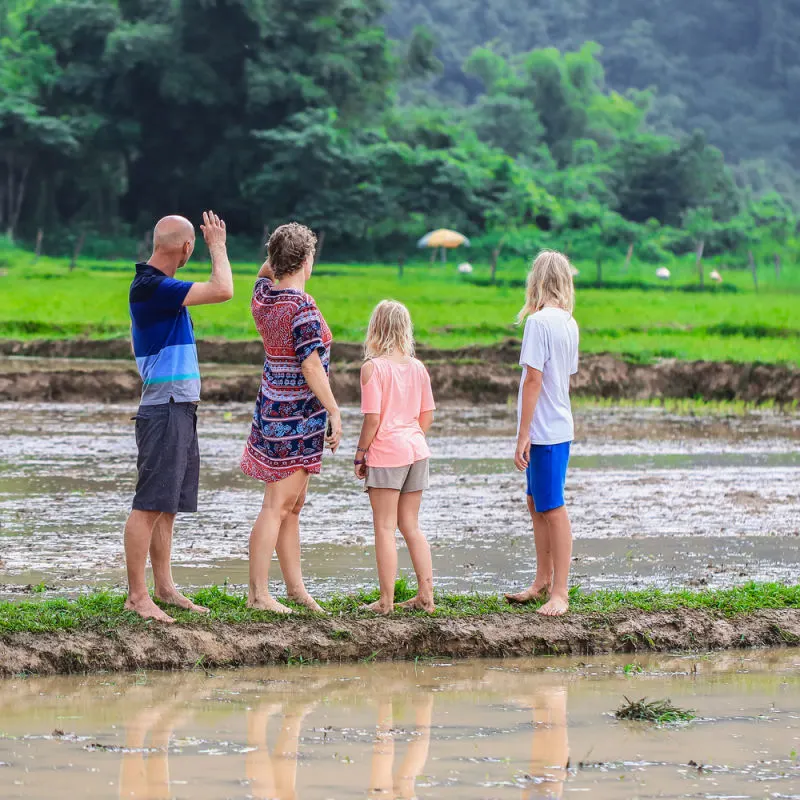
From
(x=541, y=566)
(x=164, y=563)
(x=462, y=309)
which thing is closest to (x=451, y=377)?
(x=462, y=309)

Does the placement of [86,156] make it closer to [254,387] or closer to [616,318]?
[616,318]

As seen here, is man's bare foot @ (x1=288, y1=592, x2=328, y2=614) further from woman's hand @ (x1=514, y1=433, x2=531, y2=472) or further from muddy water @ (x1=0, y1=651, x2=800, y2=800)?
woman's hand @ (x1=514, y1=433, x2=531, y2=472)

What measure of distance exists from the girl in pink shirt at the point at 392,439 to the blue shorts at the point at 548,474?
0.54 meters

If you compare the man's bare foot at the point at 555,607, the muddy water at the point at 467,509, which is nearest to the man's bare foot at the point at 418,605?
the man's bare foot at the point at 555,607

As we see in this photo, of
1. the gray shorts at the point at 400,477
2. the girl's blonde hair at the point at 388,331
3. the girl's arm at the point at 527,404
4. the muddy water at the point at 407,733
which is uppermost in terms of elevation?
the girl's blonde hair at the point at 388,331

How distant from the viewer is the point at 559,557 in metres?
7.03

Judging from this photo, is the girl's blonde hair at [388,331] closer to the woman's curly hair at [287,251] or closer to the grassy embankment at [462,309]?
the woman's curly hair at [287,251]

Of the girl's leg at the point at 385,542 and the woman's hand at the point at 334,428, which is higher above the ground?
the woman's hand at the point at 334,428

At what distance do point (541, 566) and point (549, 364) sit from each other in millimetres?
1026

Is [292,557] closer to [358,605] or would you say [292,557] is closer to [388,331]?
[358,605]

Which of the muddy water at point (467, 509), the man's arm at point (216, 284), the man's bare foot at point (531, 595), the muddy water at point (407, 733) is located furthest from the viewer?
the muddy water at point (467, 509)

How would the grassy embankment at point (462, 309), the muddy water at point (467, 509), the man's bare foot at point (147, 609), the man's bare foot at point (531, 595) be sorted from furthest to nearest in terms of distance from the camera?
the grassy embankment at point (462, 309) → the muddy water at point (467, 509) → the man's bare foot at point (531, 595) → the man's bare foot at point (147, 609)

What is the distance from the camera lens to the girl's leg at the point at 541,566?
7.28 metres

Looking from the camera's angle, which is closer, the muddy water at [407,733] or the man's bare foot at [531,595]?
the muddy water at [407,733]
